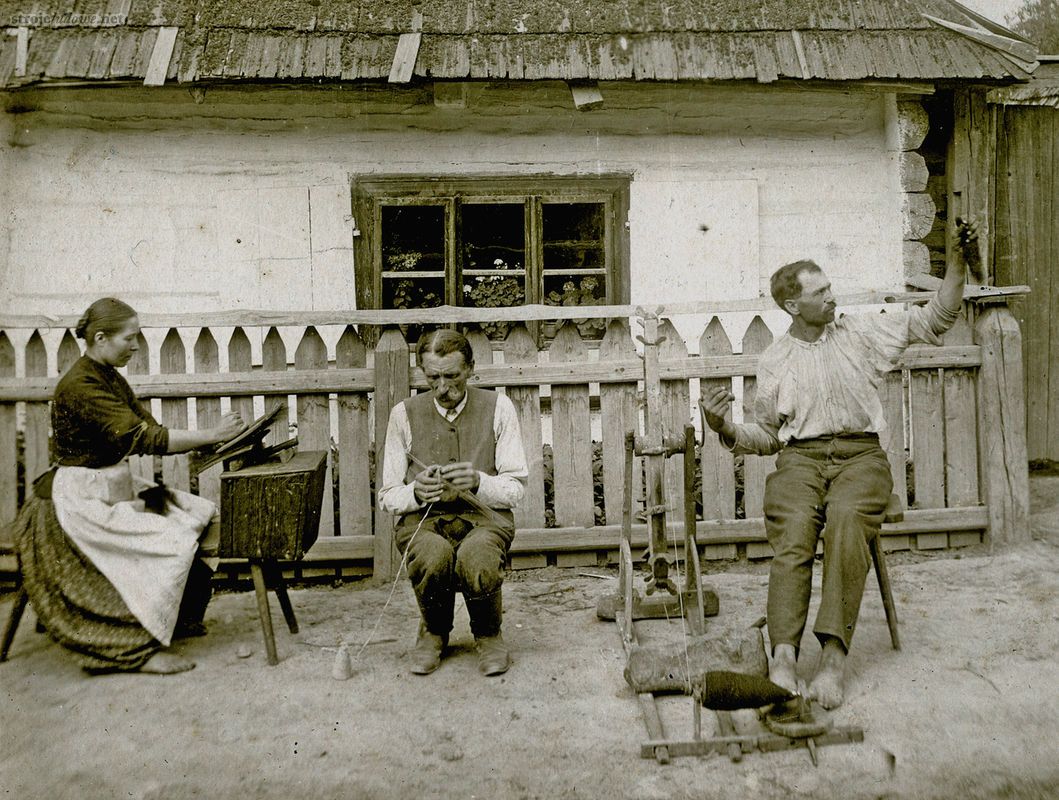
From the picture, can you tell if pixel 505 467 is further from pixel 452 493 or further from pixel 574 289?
pixel 574 289

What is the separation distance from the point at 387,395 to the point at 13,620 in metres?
1.99

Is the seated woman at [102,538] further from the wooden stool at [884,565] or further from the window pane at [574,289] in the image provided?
the window pane at [574,289]

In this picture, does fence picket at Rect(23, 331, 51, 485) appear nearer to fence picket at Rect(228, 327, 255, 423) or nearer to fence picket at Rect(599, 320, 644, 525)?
fence picket at Rect(228, 327, 255, 423)

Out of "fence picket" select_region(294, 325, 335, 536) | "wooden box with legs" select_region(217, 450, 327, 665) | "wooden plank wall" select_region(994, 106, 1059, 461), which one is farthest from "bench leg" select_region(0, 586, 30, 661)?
"wooden plank wall" select_region(994, 106, 1059, 461)

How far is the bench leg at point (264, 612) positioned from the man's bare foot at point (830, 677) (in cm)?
218

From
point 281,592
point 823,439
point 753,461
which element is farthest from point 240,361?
point 823,439

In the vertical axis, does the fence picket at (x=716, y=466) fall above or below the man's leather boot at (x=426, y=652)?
above

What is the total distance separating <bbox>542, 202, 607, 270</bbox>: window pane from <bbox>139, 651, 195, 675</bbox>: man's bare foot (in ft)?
13.1

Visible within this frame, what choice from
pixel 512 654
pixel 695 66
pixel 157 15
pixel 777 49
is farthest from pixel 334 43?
pixel 512 654

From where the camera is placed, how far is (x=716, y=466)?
4.95 metres

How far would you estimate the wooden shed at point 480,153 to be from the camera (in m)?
5.99

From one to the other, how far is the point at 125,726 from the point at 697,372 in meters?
3.26

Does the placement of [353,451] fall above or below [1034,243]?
below

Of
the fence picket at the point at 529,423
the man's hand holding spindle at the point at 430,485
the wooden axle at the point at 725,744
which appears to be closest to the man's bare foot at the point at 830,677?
the wooden axle at the point at 725,744
